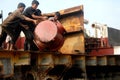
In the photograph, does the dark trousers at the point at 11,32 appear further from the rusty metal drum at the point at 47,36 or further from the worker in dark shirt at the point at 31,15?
the rusty metal drum at the point at 47,36

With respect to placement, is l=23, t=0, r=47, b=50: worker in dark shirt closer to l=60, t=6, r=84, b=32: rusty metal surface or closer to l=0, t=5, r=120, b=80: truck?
l=0, t=5, r=120, b=80: truck

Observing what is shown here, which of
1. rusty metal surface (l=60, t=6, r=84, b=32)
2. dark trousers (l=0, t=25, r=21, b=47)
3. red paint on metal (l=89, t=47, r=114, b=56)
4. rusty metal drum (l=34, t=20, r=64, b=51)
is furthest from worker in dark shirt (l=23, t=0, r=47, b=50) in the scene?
red paint on metal (l=89, t=47, r=114, b=56)

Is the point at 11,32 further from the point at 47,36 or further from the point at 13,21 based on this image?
the point at 47,36

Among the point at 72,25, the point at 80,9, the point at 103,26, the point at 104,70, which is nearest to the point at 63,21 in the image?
the point at 72,25

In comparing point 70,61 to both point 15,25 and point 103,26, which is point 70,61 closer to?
point 15,25

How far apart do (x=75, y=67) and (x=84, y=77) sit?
1.58ft

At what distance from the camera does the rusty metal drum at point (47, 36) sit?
8555mm

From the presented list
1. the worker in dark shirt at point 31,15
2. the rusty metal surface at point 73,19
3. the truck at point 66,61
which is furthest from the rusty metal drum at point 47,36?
the rusty metal surface at point 73,19

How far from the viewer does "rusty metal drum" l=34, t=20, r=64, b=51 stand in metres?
8.55

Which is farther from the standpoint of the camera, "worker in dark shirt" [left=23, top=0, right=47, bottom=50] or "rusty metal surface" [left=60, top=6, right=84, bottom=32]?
"rusty metal surface" [left=60, top=6, right=84, bottom=32]

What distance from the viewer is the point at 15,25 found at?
28.2 feet

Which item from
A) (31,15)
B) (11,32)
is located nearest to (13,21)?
(11,32)

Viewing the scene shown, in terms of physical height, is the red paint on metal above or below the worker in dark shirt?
below

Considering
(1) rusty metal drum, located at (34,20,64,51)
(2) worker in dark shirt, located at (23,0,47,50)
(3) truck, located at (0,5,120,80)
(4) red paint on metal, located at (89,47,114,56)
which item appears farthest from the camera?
(4) red paint on metal, located at (89,47,114,56)
